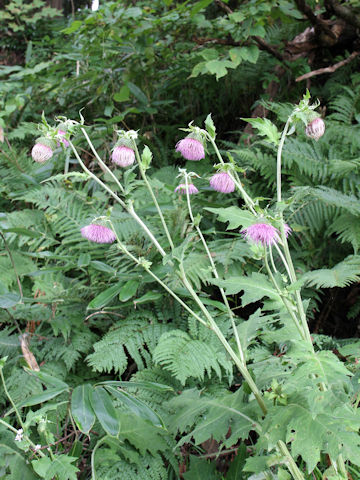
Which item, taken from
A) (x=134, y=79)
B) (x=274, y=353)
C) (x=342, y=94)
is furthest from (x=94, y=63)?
(x=274, y=353)

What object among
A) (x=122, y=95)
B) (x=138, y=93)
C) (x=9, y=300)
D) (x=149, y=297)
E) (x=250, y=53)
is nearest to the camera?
(x=9, y=300)

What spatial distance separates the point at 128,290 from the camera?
159 cm

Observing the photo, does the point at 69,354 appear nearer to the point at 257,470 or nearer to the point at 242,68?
the point at 257,470

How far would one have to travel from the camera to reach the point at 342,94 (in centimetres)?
273

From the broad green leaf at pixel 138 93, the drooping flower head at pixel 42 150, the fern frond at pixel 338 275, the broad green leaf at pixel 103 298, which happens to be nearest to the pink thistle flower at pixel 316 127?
the fern frond at pixel 338 275

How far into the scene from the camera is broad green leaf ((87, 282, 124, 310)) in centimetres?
153

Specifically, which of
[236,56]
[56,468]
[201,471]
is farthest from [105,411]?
[236,56]

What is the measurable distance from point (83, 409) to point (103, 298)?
48 cm

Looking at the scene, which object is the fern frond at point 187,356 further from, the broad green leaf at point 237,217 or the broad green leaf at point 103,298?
the broad green leaf at point 237,217

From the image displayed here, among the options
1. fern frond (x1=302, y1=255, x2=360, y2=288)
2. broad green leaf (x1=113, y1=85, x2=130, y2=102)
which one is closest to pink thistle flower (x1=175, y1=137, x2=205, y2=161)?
fern frond (x1=302, y1=255, x2=360, y2=288)

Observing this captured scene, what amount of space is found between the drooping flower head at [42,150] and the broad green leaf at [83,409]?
68cm

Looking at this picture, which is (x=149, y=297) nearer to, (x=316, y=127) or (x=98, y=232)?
(x=98, y=232)

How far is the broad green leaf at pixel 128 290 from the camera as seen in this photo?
5.07 feet

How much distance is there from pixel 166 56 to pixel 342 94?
1.19 metres
